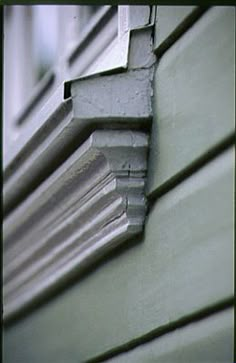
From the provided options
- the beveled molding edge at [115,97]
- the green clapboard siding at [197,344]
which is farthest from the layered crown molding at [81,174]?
the green clapboard siding at [197,344]

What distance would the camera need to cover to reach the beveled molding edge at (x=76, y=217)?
1626 mm

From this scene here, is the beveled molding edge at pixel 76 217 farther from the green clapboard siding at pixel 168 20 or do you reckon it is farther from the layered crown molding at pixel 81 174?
the green clapboard siding at pixel 168 20

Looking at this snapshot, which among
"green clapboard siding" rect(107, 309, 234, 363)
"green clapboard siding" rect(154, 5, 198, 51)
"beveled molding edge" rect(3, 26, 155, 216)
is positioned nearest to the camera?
"green clapboard siding" rect(107, 309, 234, 363)

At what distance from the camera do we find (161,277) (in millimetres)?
1507

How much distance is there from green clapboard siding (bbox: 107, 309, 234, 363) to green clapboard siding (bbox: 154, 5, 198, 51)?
480 millimetres

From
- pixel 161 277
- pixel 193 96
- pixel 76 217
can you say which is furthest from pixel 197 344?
pixel 76 217

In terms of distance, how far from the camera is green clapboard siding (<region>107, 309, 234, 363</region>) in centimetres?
125

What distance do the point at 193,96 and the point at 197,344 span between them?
376mm

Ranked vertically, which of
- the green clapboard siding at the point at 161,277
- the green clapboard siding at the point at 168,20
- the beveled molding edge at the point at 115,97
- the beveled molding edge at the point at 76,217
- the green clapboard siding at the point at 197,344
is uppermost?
the green clapboard siding at the point at 168,20

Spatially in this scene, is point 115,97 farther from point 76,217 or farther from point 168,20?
point 76,217

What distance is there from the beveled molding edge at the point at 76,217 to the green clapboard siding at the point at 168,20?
0.17 m

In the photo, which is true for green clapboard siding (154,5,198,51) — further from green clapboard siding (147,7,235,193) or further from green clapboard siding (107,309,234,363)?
green clapboard siding (107,309,234,363)

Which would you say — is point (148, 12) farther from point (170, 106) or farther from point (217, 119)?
point (217, 119)

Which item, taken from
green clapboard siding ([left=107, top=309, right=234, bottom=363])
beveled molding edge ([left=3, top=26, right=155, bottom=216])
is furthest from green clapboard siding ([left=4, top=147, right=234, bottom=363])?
beveled molding edge ([left=3, top=26, right=155, bottom=216])
